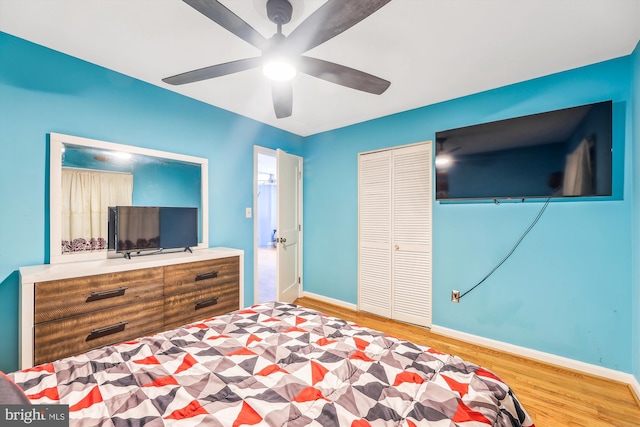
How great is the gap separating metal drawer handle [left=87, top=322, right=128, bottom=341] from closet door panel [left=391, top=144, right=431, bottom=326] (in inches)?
106

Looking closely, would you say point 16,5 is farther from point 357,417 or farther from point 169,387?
point 357,417

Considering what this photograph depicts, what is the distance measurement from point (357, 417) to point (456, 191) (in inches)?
93.5

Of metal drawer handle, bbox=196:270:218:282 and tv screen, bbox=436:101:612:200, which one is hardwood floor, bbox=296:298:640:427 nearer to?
tv screen, bbox=436:101:612:200

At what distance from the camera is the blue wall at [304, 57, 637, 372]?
2.08m

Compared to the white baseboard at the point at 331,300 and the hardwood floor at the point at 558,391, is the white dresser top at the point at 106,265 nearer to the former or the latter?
the white baseboard at the point at 331,300

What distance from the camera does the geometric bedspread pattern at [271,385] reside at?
893 millimetres

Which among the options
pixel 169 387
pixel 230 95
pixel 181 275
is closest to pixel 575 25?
pixel 230 95

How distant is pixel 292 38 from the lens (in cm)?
137

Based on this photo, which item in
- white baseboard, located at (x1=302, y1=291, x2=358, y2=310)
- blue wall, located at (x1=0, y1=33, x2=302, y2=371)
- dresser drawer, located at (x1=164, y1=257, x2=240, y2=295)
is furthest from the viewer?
white baseboard, located at (x1=302, y1=291, x2=358, y2=310)

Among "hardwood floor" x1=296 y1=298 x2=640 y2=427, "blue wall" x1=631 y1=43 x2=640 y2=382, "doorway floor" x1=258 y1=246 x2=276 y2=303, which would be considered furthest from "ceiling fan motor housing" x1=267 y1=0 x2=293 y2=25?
"doorway floor" x1=258 y1=246 x2=276 y2=303

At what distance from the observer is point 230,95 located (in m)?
2.76

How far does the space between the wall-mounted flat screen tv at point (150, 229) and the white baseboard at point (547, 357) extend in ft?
9.26

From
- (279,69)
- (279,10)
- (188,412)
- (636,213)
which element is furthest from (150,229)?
(636,213)

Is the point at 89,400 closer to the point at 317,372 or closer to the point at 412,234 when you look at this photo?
the point at 317,372
